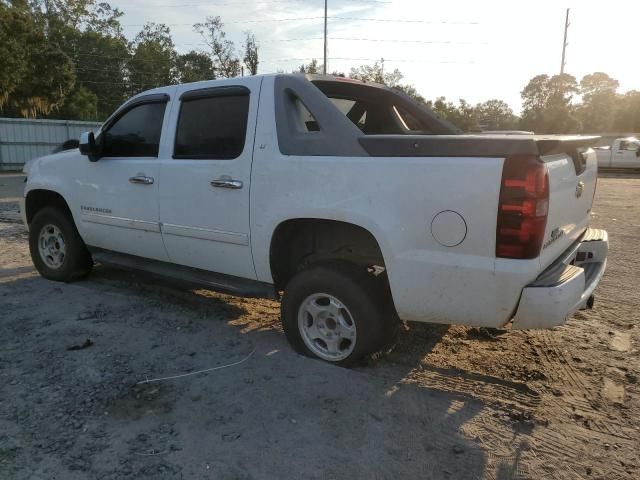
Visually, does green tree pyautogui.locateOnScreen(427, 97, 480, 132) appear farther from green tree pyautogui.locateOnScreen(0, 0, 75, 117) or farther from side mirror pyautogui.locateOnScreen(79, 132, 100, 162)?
side mirror pyautogui.locateOnScreen(79, 132, 100, 162)

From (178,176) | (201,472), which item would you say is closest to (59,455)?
(201,472)

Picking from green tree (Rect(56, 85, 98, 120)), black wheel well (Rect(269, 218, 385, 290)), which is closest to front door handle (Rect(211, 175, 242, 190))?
black wheel well (Rect(269, 218, 385, 290))

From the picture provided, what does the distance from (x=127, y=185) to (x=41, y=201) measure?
179 centimetres

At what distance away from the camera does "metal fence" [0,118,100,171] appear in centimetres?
2266

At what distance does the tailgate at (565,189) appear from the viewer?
292 centimetres

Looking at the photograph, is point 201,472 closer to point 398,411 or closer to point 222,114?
point 398,411

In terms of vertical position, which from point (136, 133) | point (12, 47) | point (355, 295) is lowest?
point (355, 295)

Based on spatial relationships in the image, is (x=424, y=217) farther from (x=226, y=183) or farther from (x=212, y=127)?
(x=212, y=127)

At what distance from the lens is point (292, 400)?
10.4ft

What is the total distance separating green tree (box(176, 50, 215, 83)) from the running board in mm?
41551

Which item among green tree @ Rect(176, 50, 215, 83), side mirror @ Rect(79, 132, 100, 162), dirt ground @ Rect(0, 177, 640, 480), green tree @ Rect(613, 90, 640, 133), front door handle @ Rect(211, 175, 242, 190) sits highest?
green tree @ Rect(176, 50, 215, 83)

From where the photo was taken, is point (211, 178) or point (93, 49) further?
point (93, 49)

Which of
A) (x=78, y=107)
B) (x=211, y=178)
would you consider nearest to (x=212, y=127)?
(x=211, y=178)

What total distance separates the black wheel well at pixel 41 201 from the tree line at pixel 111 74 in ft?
85.6
